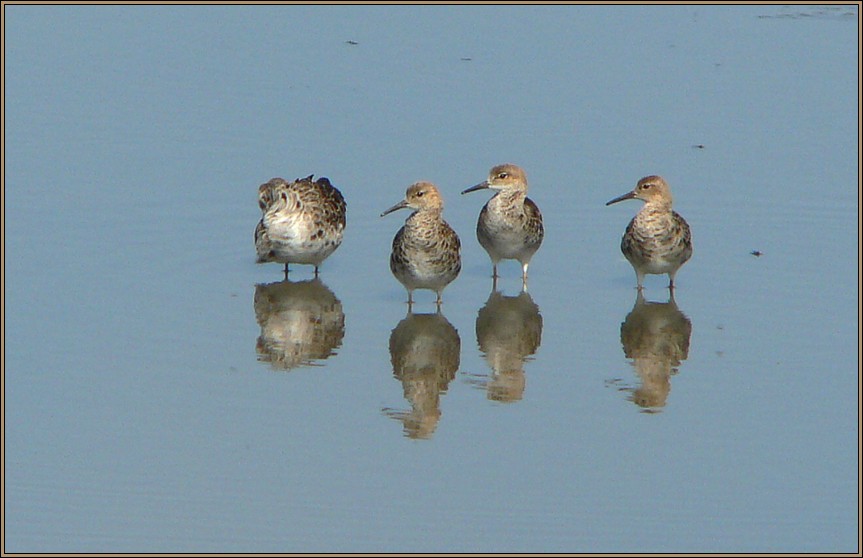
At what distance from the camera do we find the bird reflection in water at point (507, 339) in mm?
13453

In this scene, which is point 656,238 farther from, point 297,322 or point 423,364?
point 297,322

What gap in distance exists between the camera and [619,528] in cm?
1085

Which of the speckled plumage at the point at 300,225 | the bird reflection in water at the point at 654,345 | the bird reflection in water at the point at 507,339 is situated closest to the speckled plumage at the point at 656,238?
the bird reflection in water at the point at 654,345

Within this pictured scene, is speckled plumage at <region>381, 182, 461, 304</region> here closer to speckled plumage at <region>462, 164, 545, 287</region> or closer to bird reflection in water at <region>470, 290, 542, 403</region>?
bird reflection in water at <region>470, 290, 542, 403</region>

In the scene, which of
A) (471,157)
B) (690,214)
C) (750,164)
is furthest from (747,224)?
(471,157)

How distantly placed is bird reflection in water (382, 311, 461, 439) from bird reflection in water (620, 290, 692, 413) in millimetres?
1484

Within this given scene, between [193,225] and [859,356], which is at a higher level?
[193,225]

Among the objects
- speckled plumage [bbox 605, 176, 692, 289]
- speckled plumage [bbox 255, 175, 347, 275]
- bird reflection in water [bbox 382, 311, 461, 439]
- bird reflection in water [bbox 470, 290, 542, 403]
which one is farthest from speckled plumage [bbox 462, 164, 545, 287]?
speckled plumage [bbox 255, 175, 347, 275]

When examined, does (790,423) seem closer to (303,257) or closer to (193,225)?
(303,257)

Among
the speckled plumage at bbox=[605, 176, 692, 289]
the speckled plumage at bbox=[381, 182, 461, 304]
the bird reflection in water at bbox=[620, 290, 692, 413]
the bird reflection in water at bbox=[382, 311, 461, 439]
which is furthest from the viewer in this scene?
the speckled plumage at bbox=[605, 176, 692, 289]

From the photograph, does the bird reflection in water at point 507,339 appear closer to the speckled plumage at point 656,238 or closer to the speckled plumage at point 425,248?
the speckled plumage at point 425,248

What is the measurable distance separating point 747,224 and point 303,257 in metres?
5.03

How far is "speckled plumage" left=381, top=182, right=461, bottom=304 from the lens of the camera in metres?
A: 15.2

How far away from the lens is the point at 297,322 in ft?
49.8
